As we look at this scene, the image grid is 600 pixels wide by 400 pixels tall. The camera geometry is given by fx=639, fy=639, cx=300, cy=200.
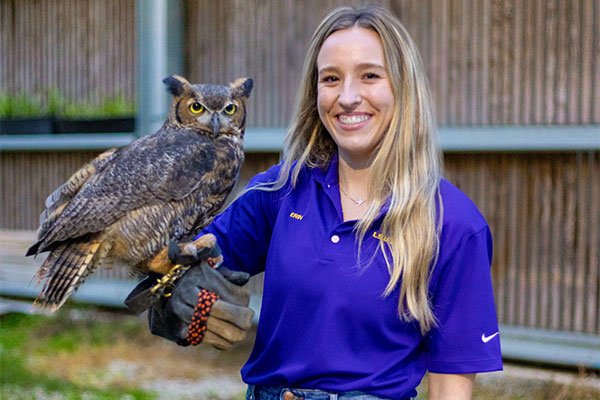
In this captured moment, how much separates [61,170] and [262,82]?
6.90 ft

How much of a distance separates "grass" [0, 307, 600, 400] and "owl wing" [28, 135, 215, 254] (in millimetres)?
2602

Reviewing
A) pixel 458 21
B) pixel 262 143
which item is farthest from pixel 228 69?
pixel 458 21

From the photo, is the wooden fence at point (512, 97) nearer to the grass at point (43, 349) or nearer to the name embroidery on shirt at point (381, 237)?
the grass at point (43, 349)

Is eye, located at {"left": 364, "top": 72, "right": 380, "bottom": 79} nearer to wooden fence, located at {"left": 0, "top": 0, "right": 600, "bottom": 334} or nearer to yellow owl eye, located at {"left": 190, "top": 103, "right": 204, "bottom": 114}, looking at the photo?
yellow owl eye, located at {"left": 190, "top": 103, "right": 204, "bottom": 114}

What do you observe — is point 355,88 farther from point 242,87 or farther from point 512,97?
point 512,97

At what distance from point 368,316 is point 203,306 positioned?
0.43m

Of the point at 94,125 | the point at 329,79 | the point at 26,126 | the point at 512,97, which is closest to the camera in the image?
the point at 329,79

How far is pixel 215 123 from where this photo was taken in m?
1.96

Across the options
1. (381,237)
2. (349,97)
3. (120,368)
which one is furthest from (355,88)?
(120,368)

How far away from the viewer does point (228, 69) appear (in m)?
4.88

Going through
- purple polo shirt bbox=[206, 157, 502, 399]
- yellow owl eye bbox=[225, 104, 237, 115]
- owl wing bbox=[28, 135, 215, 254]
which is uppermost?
yellow owl eye bbox=[225, 104, 237, 115]

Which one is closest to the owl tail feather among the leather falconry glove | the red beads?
the leather falconry glove

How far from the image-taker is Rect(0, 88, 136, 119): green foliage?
5383mm

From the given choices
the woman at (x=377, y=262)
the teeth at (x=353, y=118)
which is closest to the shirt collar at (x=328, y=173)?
the woman at (x=377, y=262)
